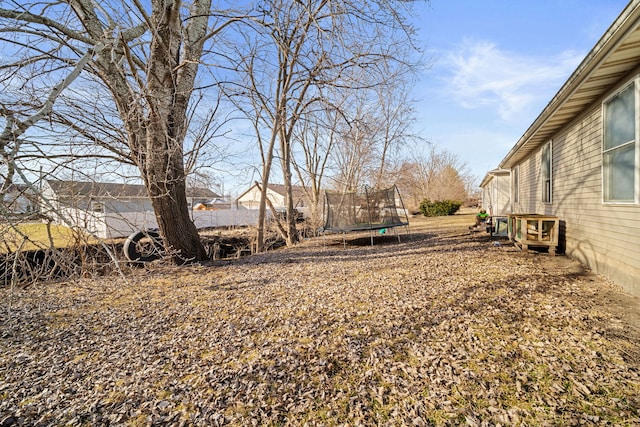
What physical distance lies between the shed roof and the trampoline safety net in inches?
162


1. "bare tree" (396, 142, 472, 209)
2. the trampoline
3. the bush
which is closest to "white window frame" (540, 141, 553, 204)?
the trampoline

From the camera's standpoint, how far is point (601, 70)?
3.47m

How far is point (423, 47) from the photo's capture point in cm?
594

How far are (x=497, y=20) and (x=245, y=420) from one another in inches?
309

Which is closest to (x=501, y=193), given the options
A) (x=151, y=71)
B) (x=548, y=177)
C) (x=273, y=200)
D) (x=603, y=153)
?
(x=548, y=177)

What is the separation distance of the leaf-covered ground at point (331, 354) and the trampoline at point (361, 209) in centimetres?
431

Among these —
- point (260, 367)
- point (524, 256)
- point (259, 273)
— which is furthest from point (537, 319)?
point (259, 273)

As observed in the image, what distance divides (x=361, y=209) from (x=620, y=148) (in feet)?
19.0

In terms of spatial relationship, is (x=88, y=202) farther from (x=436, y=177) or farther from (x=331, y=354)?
(x=436, y=177)

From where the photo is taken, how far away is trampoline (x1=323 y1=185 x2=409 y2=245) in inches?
340

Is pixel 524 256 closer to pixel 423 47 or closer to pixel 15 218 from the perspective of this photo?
pixel 423 47

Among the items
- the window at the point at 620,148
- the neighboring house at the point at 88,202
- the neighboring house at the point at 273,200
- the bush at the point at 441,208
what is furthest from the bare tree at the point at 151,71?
the bush at the point at 441,208

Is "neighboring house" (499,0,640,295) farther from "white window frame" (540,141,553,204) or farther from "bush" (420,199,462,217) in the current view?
"bush" (420,199,462,217)

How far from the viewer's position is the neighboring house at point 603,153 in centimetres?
326
